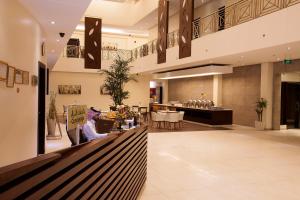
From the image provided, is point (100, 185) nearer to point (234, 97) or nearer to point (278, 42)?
point (278, 42)

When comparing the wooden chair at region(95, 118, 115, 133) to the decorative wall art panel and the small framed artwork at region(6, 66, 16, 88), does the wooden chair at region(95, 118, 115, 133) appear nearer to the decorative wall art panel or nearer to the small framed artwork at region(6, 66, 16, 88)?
the small framed artwork at region(6, 66, 16, 88)

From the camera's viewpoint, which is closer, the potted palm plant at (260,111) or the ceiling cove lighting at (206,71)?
the ceiling cove lighting at (206,71)

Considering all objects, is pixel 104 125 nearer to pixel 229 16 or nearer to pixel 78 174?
pixel 78 174

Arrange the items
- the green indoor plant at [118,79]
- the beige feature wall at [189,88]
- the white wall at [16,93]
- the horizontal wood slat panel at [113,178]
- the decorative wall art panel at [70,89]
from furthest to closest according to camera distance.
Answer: the decorative wall art panel at [70,89] < the beige feature wall at [189,88] < the green indoor plant at [118,79] < the white wall at [16,93] < the horizontal wood slat panel at [113,178]

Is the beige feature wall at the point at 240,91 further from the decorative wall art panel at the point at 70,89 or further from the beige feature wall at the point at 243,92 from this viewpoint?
the decorative wall art panel at the point at 70,89

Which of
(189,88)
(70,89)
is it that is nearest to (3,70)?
(70,89)

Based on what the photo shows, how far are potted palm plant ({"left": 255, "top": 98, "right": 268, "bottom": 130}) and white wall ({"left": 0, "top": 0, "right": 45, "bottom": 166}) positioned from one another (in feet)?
34.5

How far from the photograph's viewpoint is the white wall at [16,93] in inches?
156

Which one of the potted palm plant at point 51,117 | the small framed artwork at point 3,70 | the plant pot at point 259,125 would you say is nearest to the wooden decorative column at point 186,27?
the plant pot at point 259,125

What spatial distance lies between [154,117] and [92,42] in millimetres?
4576

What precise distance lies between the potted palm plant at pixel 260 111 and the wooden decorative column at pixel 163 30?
5.22 metres

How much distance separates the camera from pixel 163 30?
14.4 meters

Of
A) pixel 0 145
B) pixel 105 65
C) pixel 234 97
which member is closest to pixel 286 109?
pixel 234 97

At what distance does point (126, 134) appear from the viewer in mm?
3393
